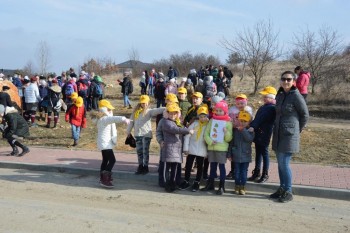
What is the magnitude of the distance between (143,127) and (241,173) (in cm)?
214

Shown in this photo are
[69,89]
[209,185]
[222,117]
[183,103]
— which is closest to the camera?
[222,117]

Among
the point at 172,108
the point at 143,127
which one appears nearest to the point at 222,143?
the point at 172,108

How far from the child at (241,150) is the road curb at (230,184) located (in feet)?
1.22

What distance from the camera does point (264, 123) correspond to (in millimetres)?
7184

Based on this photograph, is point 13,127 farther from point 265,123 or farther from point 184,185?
point 265,123

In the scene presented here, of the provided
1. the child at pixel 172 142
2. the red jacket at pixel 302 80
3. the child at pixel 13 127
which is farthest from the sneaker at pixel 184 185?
the red jacket at pixel 302 80

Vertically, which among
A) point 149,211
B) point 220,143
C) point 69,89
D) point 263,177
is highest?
point 69,89

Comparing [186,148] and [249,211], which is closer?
[249,211]

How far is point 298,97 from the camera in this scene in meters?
6.38

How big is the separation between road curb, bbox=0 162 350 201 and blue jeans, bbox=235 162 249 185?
14.3 inches

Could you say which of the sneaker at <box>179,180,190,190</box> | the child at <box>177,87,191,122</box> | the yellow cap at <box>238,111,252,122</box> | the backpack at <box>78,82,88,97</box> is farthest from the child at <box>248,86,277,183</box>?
the backpack at <box>78,82,88,97</box>

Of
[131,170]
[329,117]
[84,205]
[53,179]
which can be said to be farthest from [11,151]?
[329,117]

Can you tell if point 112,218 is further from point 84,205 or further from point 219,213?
point 219,213

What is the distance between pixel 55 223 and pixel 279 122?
370 centimetres
